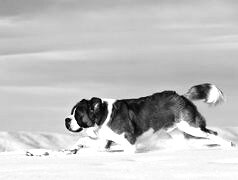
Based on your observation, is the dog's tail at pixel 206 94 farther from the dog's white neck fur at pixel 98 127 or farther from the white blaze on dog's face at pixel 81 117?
the white blaze on dog's face at pixel 81 117

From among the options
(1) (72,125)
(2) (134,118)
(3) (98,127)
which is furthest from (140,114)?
(1) (72,125)

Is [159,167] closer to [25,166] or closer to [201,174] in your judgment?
[201,174]

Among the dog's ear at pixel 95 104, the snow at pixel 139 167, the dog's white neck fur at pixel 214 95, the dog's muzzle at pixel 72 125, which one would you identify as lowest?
the snow at pixel 139 167

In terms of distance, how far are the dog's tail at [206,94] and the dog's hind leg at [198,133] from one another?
656mm

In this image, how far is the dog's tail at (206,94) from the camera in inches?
459

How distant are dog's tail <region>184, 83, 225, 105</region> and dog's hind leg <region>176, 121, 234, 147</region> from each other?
0.66 meters

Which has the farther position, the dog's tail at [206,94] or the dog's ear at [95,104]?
the dog's tail at [206,94]

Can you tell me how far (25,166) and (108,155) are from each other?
223cm

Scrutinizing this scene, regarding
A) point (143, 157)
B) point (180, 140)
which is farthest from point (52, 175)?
point (180, 140)

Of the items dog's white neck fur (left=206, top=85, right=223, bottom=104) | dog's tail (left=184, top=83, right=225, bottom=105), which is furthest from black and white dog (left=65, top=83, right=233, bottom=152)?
dog's white neck fur (left=206, top=85, right=223, bottom=104)

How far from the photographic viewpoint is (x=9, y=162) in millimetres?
9070

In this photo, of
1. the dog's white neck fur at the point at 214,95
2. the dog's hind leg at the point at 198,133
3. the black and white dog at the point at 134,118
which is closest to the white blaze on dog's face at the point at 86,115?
the black and white dog at the point at 134,118

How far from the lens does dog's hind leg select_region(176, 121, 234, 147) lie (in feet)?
36.2

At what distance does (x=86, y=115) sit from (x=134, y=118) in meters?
0.77
